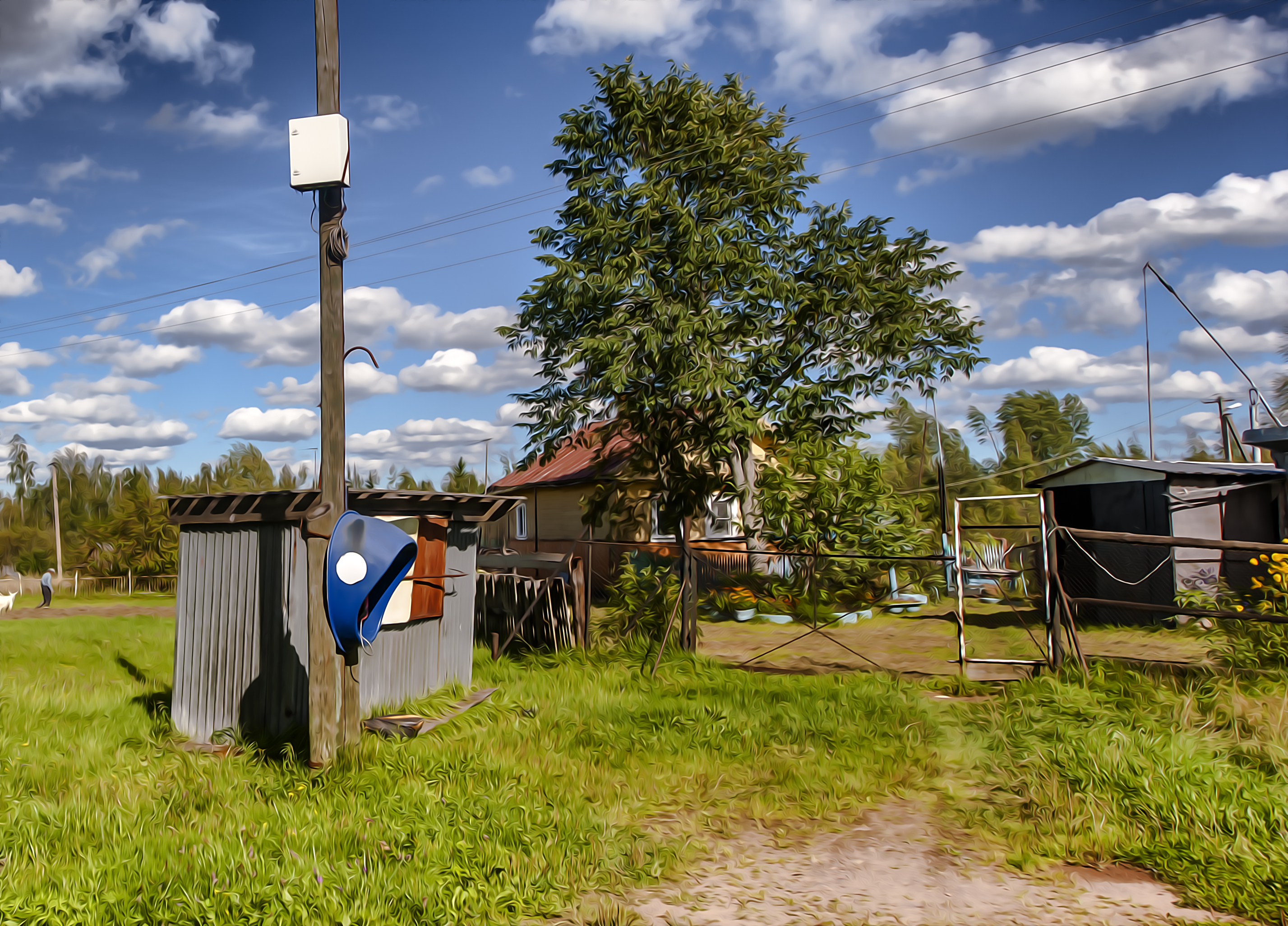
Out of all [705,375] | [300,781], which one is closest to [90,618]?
[705,375]

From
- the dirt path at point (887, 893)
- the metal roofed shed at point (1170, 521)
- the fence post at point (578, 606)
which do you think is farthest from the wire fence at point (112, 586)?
the dirt path at point (887, 893)

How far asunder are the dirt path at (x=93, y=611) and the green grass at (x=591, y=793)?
1620cm

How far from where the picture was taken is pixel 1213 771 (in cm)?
623

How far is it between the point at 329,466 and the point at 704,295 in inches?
453

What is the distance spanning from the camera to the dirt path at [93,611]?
2394cm

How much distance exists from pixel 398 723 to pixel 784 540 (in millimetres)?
12203

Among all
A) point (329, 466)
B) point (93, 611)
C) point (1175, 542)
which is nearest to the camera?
point (329, 466)

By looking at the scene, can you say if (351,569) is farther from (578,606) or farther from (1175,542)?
(1175,542)

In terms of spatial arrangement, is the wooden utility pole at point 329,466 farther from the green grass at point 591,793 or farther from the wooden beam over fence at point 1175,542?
the wooden beam over fence at point 1175,542

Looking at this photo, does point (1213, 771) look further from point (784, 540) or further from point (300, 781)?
point (784, 540)

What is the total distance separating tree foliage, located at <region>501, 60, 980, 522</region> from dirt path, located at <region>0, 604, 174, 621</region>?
14.4m

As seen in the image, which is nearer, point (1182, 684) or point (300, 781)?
point (300, 781)

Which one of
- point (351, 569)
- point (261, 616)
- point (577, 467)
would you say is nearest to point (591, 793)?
point (351, 569)

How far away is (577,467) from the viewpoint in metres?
27.1
